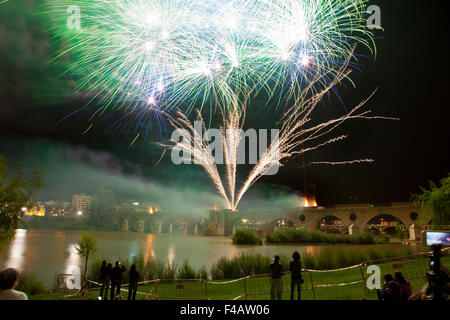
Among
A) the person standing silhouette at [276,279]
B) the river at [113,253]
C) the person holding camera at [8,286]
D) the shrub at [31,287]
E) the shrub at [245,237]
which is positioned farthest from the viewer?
the shrub at [245,237]

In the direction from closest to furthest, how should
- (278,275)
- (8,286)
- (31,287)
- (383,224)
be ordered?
(8,286), (278,275), (31,287), (383,224)

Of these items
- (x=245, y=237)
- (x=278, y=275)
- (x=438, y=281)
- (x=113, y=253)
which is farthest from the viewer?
(x=245, y=237)

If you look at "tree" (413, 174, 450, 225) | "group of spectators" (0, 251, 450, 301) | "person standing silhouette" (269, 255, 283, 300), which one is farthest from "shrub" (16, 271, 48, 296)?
"tree" (413, 174, 450, 225)

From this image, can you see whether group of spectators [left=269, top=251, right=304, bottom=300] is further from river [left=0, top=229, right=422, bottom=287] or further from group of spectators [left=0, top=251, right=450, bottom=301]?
river [left=0, top=229, right=422, bottom=287]

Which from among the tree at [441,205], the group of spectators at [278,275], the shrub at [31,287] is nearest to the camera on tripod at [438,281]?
A: the group of spectators at [278,275]

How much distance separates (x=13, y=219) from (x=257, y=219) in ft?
256

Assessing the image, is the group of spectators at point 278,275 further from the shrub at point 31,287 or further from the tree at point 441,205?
the tree at point 441,205

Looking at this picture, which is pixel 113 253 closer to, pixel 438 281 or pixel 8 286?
pixel 8 286

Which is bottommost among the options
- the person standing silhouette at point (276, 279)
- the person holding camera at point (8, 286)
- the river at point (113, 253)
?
the river at point (113, 253)

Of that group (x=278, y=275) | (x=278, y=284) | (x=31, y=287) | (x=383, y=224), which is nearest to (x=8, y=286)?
(x=278, y=275)

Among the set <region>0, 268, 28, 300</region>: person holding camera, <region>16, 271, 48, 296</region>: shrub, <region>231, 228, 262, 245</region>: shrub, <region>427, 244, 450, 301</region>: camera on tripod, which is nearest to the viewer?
<region>0, 268, 28, 300</region>: person holding camera

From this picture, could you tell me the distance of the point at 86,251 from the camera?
17.3 meters
